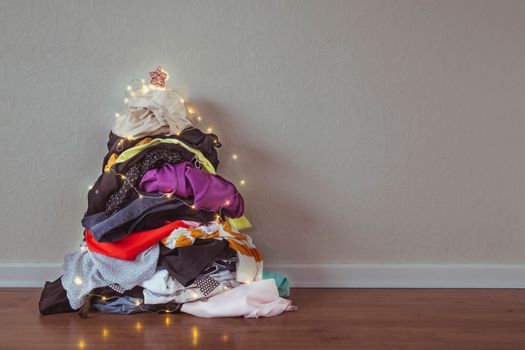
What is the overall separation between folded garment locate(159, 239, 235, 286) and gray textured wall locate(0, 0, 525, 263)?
1.44 feet

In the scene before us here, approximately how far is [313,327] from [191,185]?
2.27ft

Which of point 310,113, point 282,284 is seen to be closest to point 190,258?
point 282,284

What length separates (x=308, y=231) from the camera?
106 inches

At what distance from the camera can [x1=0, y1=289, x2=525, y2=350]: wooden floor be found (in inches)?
75.4

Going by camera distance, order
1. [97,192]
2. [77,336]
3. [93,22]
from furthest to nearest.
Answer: [93,22]
[97,192]
[77,336]

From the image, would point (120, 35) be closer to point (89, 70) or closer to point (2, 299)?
point (89, 70)

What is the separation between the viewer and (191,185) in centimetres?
232

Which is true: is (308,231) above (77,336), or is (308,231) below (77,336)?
above

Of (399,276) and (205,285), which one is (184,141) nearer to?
(205,285)

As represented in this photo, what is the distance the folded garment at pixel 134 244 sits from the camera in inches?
88.9

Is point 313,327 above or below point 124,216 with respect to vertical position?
below

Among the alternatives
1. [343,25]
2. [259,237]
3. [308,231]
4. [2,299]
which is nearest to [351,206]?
[308,231]

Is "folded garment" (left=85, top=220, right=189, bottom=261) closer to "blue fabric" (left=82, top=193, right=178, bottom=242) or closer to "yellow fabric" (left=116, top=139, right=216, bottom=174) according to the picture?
"blue fabric" (left=82, top=193, right=178, bottom=242)

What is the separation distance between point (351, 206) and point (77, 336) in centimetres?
126
